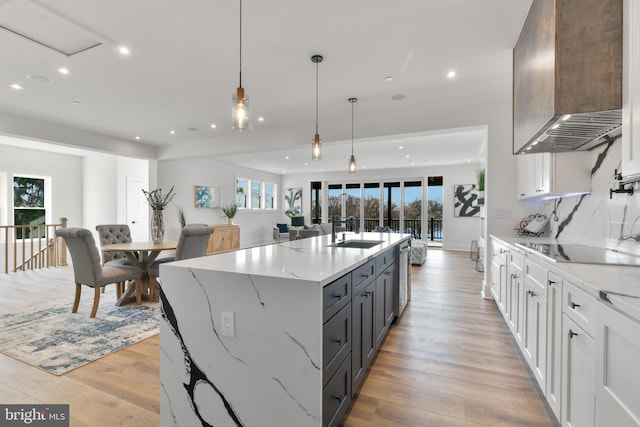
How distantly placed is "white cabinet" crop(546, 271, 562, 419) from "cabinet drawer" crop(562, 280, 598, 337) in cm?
10

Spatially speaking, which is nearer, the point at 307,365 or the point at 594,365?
the point at 594,365

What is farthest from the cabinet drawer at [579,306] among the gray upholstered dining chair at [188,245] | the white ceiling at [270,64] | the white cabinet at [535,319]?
the gray upholstered dining chair at [188,245]

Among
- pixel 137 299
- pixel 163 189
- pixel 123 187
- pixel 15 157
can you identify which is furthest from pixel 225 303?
pixel 15 157

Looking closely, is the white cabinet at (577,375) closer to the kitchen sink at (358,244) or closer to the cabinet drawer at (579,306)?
the cabinet drawer at (579,306)

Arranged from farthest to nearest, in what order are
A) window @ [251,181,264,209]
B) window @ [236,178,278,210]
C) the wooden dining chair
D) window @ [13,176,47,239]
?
1. window @ [251,181,264,209]
2. window @ [236,178,278,210]
3. window @ [13,176,47,239]
4. the wooden dining chair

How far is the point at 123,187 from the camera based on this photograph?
7898 millimetres

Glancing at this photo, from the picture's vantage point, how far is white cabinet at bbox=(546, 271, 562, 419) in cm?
159

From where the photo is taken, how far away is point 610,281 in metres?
1.30

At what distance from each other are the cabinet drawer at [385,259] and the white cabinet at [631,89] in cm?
151

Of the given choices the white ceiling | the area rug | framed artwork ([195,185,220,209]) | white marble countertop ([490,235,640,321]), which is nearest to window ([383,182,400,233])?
framed artwork ([195,185,220,209])

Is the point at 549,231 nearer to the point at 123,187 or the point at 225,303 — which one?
the point at 225,303

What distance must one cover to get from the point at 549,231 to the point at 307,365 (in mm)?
3474

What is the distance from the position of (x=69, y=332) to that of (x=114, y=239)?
174cm

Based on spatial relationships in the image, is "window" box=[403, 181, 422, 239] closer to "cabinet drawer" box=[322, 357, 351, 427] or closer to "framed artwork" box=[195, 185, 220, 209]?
"framed artwork" box=[195, 185, 220, 209]
